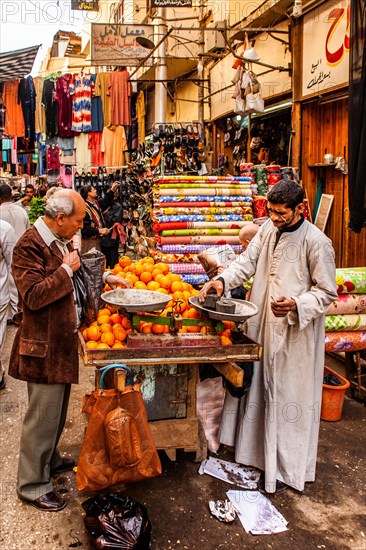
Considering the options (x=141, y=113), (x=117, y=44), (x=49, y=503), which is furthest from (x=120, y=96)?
(x=49, y=503)

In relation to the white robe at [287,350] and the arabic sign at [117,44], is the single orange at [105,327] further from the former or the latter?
the arabic sign at [117,44]

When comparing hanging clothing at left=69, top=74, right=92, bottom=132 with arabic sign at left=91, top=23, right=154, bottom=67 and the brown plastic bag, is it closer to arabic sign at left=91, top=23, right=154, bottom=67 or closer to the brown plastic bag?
arabic sign at left=91, top=23, right=154, bottom=67

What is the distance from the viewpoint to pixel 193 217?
22.4ft

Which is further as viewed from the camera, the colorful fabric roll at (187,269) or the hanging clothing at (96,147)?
the hanging clothing at (96,147)

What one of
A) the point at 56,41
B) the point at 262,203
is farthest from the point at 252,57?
the point at 56,41

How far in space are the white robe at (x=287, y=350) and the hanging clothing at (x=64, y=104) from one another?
11385mm

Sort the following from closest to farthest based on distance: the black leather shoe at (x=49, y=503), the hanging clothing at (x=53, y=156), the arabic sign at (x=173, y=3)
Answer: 1. the black leather shoe at (x=49, y=503)
2. the arabic sign at (x=173, y=3)
3. the hanging clothing at (x=53, y=156)

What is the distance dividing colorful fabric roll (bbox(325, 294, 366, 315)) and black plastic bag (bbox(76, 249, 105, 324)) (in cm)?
230

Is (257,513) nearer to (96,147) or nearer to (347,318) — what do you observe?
(347,318)

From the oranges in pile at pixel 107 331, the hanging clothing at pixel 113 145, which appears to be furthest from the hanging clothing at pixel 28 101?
the oranges in pile at pixel 107 331

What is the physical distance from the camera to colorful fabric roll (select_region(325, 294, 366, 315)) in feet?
15.5

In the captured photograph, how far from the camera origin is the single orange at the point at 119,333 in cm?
325

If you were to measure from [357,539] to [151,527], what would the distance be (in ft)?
3.97

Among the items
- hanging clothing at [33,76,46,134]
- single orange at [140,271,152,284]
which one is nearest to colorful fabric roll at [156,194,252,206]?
single orange at [140,271,152,284]
